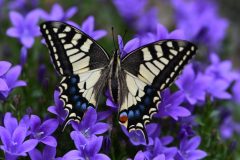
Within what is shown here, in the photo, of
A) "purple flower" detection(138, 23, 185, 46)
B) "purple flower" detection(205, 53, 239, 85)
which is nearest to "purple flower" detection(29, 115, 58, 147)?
"purple flower" detection(138, 23, 185, 46)

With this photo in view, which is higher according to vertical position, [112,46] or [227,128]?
[112,46]

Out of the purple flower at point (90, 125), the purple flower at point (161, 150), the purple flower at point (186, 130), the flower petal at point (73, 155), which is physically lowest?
the purple flower at point (161, 150)

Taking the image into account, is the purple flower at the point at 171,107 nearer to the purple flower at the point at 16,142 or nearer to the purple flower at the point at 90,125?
the purple flower at the point at 90,125

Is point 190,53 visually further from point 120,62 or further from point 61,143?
point 61,143

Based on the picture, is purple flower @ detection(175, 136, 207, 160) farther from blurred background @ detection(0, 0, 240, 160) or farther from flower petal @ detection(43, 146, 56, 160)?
flower petal @ detection(43, 146, 56, 160)

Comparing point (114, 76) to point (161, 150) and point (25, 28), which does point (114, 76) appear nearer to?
point (161, 150)

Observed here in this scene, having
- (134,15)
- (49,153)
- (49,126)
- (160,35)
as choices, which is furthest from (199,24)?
(49,153)

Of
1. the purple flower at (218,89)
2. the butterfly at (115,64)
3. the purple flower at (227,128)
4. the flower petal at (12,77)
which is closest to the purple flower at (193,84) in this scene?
the purple flower at (218,89)
